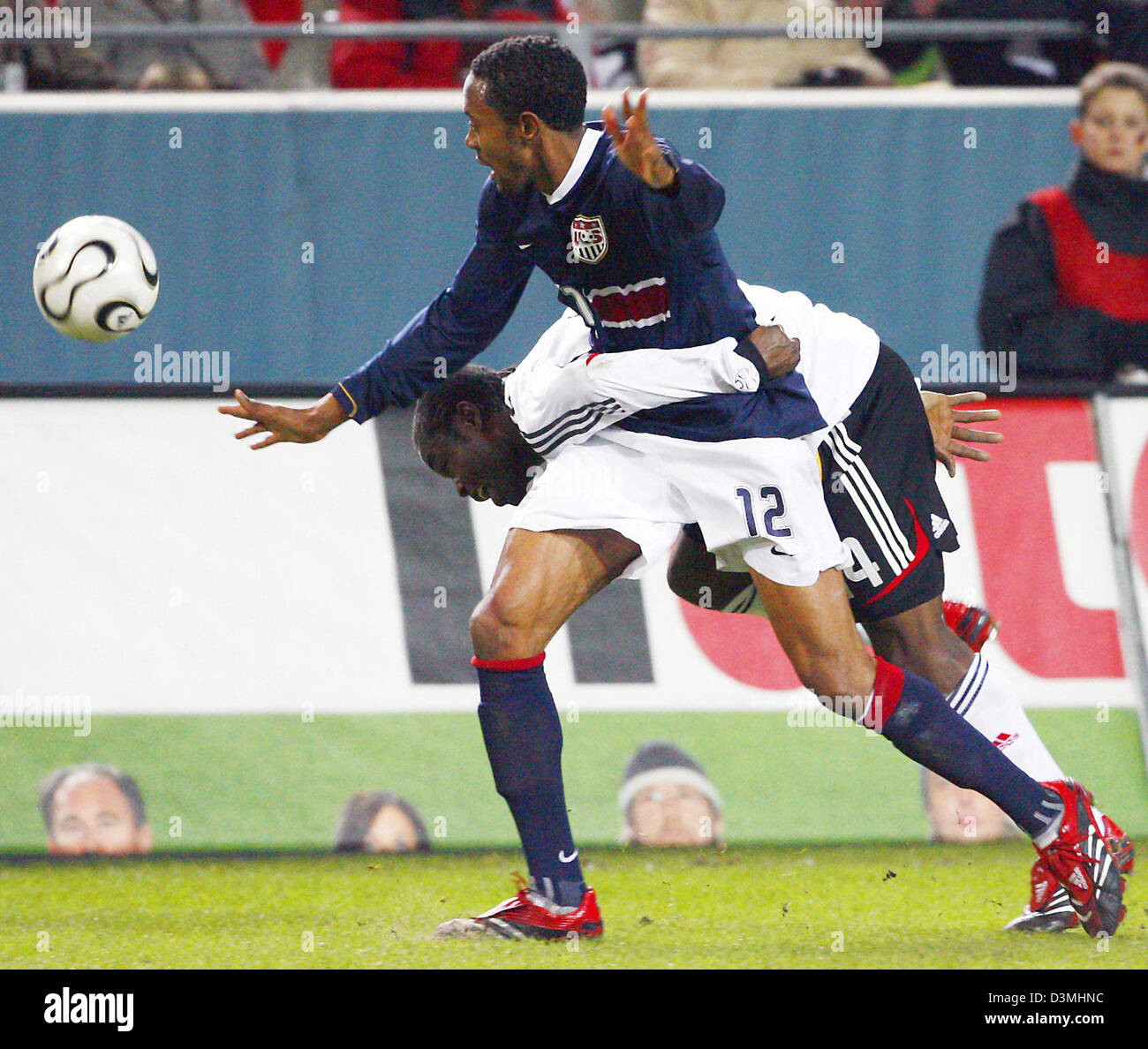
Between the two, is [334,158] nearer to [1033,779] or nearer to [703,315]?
[703,315]

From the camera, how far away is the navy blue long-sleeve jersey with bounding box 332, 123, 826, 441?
3756mm

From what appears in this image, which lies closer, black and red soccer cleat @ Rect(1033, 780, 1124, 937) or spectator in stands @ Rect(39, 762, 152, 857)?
black and red soccer cleat @ Rect(1033, 780, 1124, 937)

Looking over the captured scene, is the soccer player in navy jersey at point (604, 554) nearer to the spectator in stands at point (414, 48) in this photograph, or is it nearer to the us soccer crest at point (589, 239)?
the us soccer crest at point (589, 239)

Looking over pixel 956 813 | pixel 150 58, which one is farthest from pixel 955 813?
pixel 150 58

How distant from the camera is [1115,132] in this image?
6.62m

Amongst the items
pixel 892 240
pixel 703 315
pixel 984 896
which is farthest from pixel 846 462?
pixel 892 240

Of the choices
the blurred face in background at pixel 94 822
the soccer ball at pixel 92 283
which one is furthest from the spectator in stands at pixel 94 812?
the soccer ball at pixel 92 283

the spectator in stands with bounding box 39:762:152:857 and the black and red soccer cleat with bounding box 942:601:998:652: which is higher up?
the black and red soccer cleat with bounding box 942:601:998:652

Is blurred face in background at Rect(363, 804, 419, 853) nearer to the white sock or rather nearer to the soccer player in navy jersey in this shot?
the soccer player in navy jersey

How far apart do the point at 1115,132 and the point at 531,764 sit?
13.2ft

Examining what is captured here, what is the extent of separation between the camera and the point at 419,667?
5.48m

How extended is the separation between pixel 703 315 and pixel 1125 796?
2490 mm

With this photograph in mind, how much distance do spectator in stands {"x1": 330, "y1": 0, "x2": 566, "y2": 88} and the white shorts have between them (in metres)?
3.99

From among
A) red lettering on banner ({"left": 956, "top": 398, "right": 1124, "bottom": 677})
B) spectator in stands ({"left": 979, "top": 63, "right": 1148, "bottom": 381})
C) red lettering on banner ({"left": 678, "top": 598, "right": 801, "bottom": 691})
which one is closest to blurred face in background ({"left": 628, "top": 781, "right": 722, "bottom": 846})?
red lettering on banner ({"left": 678, "top": 598, "right": 801, "bottom": 691})
